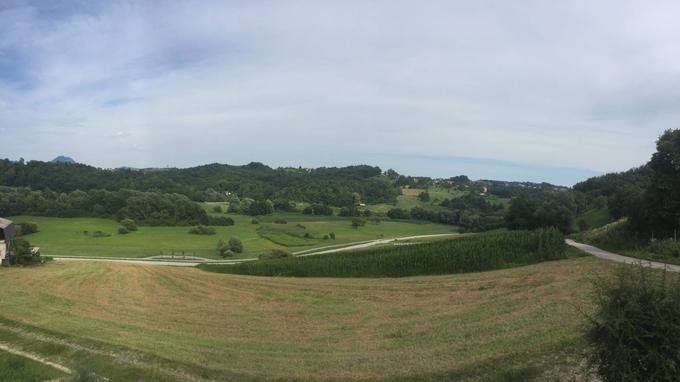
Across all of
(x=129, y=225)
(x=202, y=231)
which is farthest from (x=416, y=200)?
(x=129, y=225)

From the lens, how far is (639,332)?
27.3 ft

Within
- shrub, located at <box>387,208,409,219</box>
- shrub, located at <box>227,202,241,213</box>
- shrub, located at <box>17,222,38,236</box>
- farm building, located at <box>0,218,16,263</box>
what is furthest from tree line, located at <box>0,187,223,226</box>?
farm building, located at <box>0,218,16,263</box>

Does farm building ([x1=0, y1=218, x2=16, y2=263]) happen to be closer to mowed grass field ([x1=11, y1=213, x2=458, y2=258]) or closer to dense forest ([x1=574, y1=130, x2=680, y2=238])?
mowed grass field ([x1=11, y1=213, x2=458, y2=258])

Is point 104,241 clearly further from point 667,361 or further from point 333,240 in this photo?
point 667,361

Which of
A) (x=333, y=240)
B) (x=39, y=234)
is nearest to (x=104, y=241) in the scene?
(x=39, y=234)

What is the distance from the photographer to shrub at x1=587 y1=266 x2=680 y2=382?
8.12 m

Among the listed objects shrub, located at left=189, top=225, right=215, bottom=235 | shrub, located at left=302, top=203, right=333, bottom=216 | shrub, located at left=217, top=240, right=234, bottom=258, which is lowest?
shrub, located at left=217, top=240, right=234, bottom=258

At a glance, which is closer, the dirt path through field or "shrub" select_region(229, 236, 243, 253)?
the dirt path through field

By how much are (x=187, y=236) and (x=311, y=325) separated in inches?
2444

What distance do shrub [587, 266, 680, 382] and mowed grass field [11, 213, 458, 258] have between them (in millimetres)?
52857

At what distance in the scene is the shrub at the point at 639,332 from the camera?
8125 mm

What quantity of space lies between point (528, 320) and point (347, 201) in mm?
113118

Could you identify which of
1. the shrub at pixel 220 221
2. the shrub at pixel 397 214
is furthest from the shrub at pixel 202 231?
the shrub at pixel 397 214

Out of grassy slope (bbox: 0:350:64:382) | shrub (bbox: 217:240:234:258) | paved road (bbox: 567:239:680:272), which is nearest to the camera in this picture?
grassy slope (bbox: 0:350:64:382)
